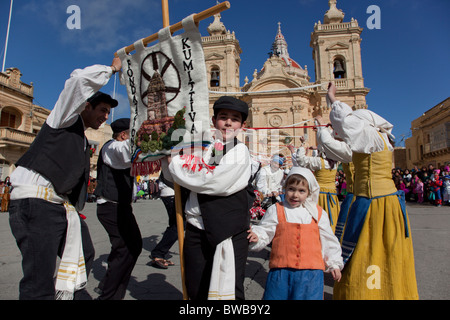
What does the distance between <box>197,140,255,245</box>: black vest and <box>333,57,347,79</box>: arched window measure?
35.0 metres

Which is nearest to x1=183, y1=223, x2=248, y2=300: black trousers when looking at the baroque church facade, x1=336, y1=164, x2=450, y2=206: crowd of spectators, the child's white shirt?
the child's white shirt

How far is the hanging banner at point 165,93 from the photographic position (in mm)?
2164

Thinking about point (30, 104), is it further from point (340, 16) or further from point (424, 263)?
point (340, 16)

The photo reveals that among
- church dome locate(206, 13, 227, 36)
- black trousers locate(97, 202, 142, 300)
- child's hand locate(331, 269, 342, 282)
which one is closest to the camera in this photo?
child's hand locate(331, 269, 342, 282)

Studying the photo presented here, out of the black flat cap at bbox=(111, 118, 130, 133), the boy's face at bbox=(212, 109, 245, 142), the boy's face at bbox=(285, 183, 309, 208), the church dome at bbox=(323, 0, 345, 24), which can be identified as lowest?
the boy's face at bbox=(285, 183, 309, 208)

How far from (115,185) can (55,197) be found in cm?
90

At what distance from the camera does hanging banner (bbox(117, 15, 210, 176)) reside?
2.16 metres

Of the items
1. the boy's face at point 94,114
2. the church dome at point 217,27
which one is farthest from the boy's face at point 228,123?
Answer: the church dome at point 217,27

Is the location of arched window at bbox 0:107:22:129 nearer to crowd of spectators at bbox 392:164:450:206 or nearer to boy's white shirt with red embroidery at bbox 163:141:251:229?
boy's white shirt with red embroidery at bbox 163:141:251:229

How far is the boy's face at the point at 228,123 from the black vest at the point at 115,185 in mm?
1280

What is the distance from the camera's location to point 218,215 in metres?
1.89

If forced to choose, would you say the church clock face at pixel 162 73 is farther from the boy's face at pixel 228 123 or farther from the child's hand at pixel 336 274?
the child's hand at pixel 336 274
